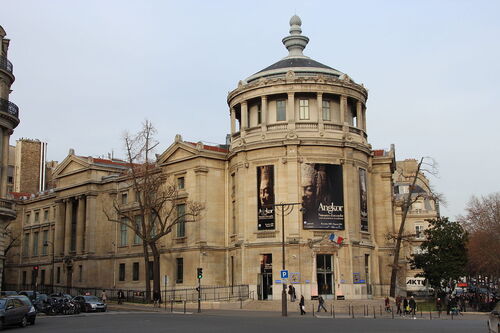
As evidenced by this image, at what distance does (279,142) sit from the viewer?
5750cm

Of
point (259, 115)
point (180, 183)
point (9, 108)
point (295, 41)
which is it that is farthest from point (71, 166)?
point (295, 41)

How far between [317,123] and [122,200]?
2713cm

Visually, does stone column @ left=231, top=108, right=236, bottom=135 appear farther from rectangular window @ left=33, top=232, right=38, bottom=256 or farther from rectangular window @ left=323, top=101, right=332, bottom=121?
rectangular window @ left=33, top=232, right=38, bottom=256

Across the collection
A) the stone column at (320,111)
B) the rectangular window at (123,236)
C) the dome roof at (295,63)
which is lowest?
the rectangular window at (123,236)

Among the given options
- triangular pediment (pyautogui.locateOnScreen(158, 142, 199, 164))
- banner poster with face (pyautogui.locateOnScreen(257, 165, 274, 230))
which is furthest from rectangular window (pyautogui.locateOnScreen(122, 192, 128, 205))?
banner poster with face (pyautogui.locateOnScreen(257, 165, 274, 230))

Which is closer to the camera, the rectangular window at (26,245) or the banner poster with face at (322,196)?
the banner poster with face at (322,196)

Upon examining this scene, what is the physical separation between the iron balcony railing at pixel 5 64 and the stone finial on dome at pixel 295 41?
2908 centimetres

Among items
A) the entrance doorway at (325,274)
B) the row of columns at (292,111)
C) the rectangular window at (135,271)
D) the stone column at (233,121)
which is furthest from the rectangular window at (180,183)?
the entrance doorway at (325,274)

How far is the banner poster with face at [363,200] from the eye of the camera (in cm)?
5900

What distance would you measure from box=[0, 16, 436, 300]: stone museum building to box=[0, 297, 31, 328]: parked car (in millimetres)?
23450

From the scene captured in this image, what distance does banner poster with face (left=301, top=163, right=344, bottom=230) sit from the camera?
55.8 meters

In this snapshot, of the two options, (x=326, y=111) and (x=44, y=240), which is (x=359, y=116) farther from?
(x=44, y=240)

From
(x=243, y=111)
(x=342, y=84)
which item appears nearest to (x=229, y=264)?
(x=243, y=111)

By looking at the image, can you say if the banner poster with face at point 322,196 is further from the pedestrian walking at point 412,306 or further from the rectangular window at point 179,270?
the rectangular window at point 179,270
